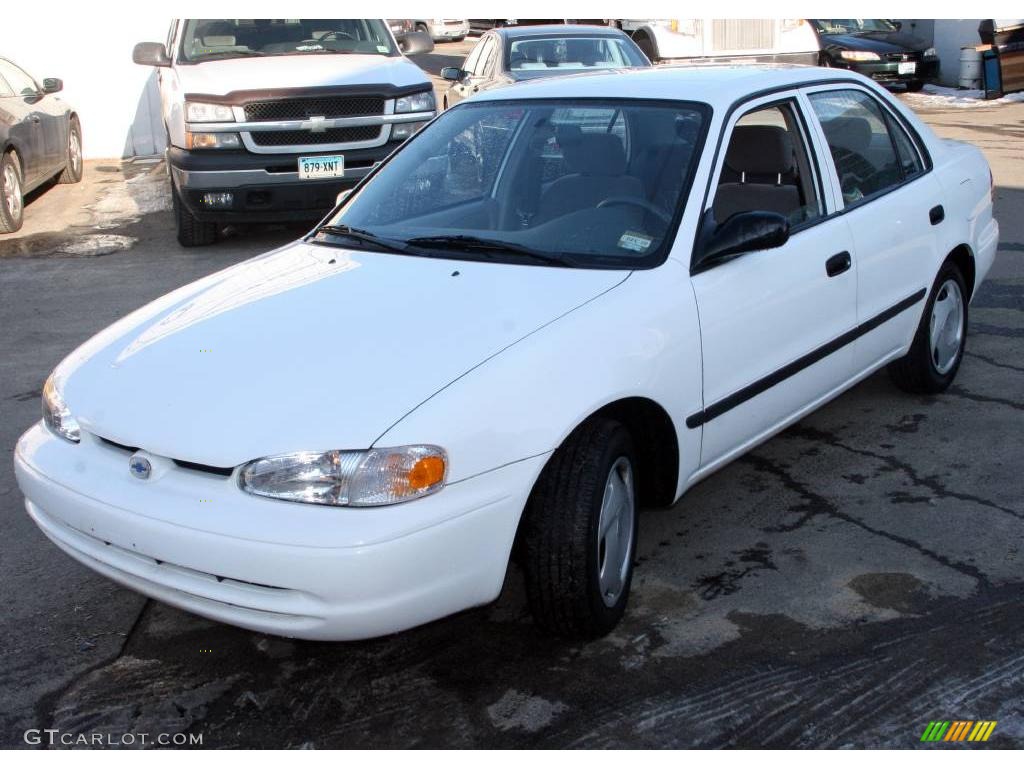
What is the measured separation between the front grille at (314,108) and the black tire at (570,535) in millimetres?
6362

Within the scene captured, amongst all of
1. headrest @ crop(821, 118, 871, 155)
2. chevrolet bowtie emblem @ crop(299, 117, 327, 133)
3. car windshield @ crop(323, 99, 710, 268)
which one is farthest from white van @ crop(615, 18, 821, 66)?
car windshield @ crop(323, 99, 710, 268)

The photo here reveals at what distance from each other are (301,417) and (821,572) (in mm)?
1862

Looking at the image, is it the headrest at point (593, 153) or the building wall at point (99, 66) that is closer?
the headrest at point (593, 153)

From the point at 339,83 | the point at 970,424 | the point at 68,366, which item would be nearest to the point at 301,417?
the point at 68,366

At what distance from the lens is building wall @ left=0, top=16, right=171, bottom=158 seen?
14.9m

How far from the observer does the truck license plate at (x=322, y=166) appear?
9125mm

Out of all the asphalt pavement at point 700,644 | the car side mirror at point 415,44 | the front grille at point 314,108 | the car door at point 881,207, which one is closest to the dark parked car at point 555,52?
the car side mirror at point 415,44

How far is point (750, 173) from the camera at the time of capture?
15.9ft

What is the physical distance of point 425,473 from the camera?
9.87 feet

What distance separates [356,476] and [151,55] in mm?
7969

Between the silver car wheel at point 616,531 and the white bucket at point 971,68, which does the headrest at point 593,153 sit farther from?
the white bucket at point 971,68

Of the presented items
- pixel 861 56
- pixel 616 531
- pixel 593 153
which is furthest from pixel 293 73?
pixel 861 56

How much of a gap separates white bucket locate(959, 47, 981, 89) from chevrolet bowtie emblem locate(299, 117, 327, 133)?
41.4 ft

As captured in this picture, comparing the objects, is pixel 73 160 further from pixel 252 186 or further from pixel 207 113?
pixel 252 186
